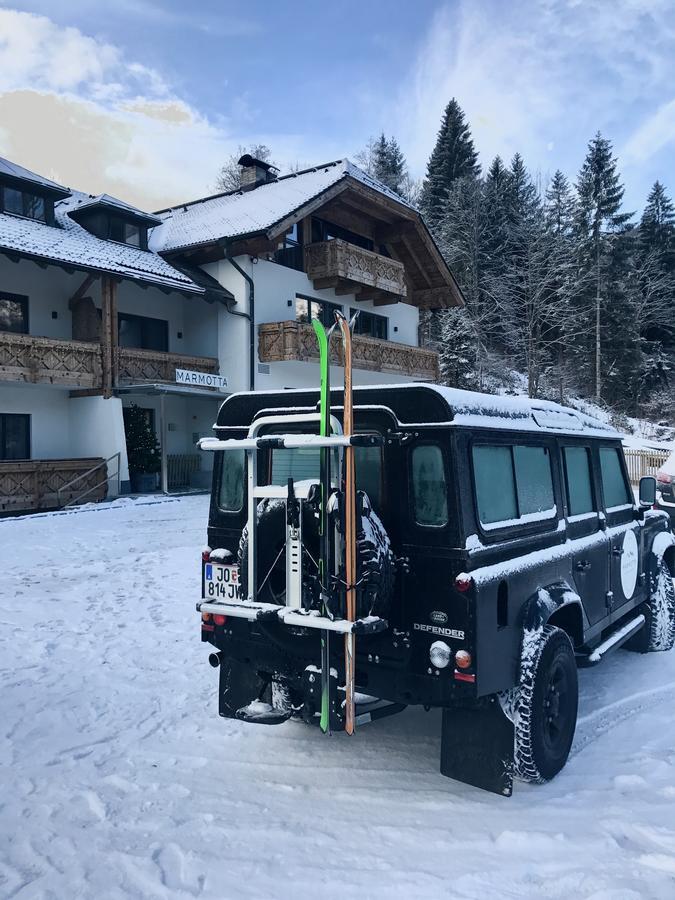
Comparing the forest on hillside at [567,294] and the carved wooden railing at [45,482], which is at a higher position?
the forest on hillside at [567,294]

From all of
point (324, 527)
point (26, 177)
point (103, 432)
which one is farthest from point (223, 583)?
point (26, 177)

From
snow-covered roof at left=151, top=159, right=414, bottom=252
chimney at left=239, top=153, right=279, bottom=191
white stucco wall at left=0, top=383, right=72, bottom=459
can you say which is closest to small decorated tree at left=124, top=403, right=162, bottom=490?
white stucco wall at left=0, top=383, right=72, bottom=459

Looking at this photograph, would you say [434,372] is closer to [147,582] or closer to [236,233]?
[236,233]

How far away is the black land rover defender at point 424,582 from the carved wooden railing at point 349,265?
788 inches

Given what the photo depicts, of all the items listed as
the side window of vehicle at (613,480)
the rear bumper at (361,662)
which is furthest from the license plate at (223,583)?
the side window of vehicle at (613,480)

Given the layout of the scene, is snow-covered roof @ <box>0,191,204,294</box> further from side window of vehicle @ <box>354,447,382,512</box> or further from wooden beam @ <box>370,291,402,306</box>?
side window of vehicle @ <box>354,447,382,512</box>

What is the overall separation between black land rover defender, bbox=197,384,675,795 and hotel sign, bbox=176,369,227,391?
51.8 ft

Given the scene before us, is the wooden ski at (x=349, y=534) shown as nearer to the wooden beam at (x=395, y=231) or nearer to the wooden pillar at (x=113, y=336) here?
the wooden pillar at (x=113, y=336)

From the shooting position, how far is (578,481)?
501cm

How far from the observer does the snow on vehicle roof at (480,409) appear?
354cm

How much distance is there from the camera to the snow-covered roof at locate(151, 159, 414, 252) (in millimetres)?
21922

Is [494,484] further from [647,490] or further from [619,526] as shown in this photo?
[647,490]

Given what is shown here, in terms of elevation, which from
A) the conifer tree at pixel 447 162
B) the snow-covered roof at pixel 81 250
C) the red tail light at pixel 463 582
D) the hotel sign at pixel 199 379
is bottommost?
the red tail light at pixel 463 582

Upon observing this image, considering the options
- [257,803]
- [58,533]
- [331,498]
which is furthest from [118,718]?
[58,533]
